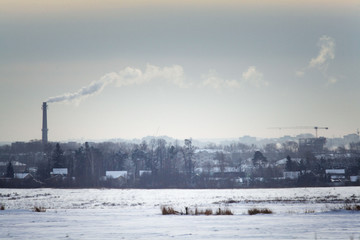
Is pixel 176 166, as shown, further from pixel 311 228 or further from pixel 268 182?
pixel 311 228

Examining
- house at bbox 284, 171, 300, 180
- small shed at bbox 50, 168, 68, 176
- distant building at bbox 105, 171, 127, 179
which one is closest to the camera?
house at bbox 284, 171, 300, 180

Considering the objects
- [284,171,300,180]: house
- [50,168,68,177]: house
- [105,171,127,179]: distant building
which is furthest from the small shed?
[284,171,300,180]: house

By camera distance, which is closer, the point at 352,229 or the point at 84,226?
the point at 352,229

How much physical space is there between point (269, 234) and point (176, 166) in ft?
405

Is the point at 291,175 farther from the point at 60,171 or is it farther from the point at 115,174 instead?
the point at 60,171

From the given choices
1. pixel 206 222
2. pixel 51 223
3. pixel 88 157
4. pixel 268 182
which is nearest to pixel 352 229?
pixel 206 222

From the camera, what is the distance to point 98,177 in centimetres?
12875

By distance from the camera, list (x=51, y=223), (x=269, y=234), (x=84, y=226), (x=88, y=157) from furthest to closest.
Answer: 1. (x=88, y=157)
2. (x=51, y=223)
3. (x=84, y=226)
4. (x=269, y=234)

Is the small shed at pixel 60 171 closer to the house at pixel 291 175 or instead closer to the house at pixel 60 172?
the house at pixel 60 172

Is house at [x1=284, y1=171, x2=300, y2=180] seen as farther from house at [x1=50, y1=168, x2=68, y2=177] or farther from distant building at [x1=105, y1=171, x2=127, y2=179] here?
house at [x1=50, y1=168, x2=68, y2=177]

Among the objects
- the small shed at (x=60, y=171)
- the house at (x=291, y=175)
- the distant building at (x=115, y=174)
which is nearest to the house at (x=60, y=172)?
the small shed at (x=60, y=171)

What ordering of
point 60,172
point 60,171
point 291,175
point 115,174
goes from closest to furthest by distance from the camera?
point 291,175 → point 60,172 → point 60,171 → point 115,174

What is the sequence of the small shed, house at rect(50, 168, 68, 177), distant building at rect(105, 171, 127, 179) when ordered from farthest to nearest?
the small shed → house at rect(50, 168, 68, 177) → distant building at rect(105, 171, 127, 179)

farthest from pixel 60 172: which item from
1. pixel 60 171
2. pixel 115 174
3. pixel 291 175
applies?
pixel 291 175
